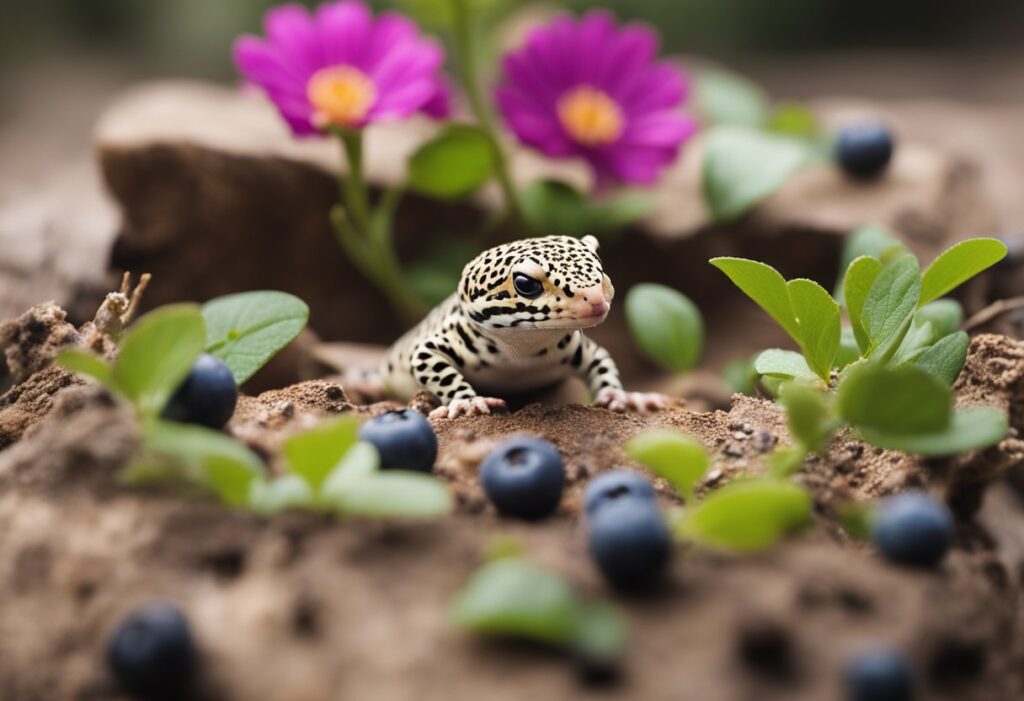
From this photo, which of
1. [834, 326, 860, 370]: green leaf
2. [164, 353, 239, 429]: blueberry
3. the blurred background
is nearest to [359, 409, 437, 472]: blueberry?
[164, 353, 239, 429]: blueberry

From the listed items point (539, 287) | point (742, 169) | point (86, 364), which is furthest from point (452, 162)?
point (86, 364)

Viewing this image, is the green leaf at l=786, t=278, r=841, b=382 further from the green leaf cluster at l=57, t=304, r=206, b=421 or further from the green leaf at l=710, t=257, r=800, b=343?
the green leaf cluster at l=57, t=304, r=206, b=421

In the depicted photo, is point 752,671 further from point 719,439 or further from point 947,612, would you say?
point 719,439

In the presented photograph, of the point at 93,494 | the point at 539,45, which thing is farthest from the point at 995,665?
the point at 539,45

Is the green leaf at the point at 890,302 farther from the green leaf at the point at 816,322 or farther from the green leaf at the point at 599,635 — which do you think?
the green leaf at the point at 599,635

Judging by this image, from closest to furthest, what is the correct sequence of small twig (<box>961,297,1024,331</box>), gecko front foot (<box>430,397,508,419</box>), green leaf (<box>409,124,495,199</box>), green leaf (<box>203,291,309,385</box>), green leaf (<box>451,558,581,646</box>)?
green leaf (<box>451,558,581,646</box>)
green leaf (<box>203,291,309,385</box>)
gecko front foot (<box>430,397,508,419</box>)
small twig (<box>961,297,1024,331</box>)
green leaf (<box>409,124,495,199</box>)
